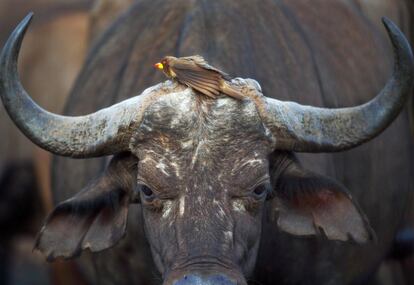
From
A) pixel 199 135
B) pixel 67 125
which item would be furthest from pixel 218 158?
pixel 67 125

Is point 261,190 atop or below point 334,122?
below

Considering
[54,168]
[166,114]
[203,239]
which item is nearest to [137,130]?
[166,114]

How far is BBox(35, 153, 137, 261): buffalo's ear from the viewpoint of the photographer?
648 centimetres

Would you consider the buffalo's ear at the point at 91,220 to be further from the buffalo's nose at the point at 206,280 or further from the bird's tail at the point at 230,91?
the buffalo's nose at the point at 206,280

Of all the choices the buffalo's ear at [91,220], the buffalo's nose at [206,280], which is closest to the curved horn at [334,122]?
the buffalo's ear at [91,220]

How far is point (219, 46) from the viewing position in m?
7.23

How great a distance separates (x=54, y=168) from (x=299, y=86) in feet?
5.73

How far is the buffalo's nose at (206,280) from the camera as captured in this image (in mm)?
5637

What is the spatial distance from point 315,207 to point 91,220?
1049 millimetres

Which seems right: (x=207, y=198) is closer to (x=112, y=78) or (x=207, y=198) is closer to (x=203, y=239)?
(x=203, y=239)

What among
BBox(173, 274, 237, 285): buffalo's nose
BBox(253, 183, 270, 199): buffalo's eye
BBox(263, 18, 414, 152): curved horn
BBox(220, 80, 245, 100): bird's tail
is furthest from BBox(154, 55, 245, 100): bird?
BBox(173, 274, 237, 285): buffalo's nose

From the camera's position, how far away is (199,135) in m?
6.08

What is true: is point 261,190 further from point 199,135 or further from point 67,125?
point 67,125

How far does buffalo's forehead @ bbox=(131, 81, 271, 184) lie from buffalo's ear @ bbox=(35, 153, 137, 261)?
0.34 metres
